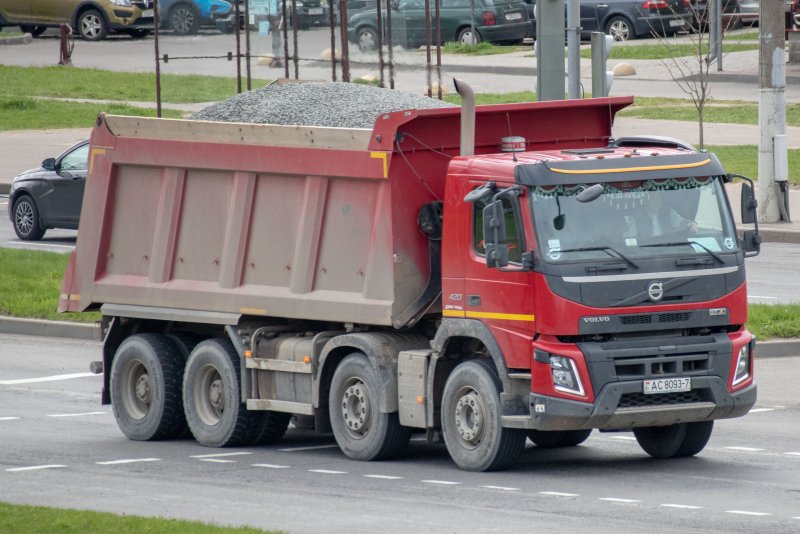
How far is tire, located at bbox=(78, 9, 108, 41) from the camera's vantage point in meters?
52.8

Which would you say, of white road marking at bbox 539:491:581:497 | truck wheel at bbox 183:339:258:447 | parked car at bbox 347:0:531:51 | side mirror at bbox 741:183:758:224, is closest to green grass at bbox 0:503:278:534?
white road marking at bbox 539:491:581:497

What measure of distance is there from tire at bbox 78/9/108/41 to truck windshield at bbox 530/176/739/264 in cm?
4208

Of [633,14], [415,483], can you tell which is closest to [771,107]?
[415,483]

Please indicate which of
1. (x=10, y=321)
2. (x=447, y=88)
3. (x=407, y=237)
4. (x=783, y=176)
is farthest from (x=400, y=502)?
(x=447, y=88)

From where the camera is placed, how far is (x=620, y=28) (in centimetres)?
5209

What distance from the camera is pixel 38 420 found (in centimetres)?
1576

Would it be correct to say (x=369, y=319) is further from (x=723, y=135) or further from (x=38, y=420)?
(x=723, y=135)

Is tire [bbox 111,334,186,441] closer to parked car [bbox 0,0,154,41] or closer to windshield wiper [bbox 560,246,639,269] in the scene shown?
windshield wiper [bbox 560,246,639,269]

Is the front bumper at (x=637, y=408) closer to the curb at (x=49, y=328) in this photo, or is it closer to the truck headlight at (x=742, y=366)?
the truck headlight at (x=742, y=366)

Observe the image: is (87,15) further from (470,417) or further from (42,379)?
(470,417)

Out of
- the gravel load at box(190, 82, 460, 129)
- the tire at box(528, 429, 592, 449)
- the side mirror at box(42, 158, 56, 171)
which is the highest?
the side mirror at box(42, 158, 56, 171)

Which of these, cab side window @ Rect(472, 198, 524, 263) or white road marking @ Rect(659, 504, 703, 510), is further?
cab side window @ Rect(472, 198, 524, 263)

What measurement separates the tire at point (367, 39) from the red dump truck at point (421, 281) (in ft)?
78.7

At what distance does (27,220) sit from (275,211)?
570 inches
